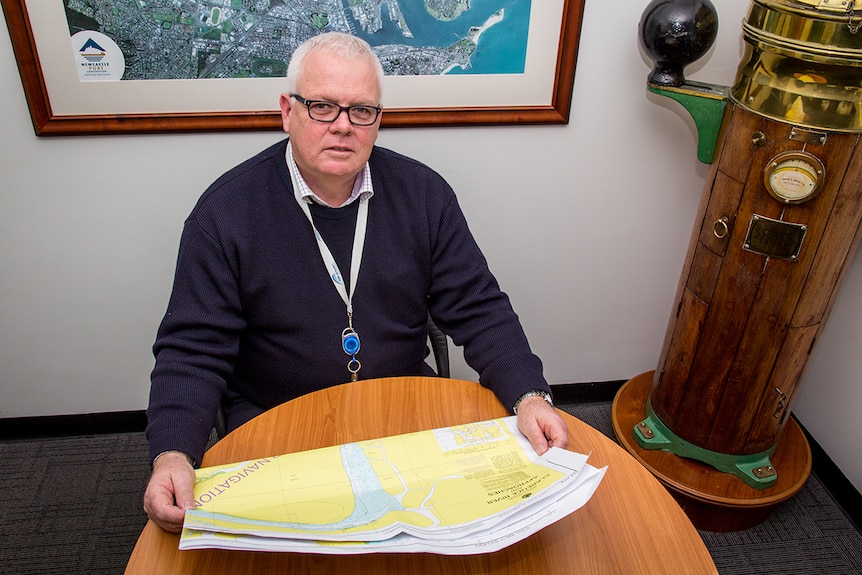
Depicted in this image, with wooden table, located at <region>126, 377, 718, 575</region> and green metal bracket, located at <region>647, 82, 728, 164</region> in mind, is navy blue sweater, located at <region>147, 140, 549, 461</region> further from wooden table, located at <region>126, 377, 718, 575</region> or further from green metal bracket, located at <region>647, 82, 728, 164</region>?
green metal bracket, located at <region>647, 82, 728, 164</region>

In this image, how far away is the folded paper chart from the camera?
1026 mm

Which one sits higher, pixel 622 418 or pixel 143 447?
pixel 622 418

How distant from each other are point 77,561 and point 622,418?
1855 mm

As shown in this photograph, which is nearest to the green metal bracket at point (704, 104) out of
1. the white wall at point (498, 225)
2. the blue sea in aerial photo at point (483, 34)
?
the white wall at point (498, 225)

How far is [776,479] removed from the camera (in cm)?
216

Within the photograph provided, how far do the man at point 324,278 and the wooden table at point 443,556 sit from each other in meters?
0.11

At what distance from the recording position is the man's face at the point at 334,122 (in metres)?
1.53

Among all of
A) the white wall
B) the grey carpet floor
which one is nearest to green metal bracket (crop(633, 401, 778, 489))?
the grey carpet floor

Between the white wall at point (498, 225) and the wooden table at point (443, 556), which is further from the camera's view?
the white wall at point (498, 225)

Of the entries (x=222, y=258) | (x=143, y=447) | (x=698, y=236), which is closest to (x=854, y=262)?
(x=698, y=236)

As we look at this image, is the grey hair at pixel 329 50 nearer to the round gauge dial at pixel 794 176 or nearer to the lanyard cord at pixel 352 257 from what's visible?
the lanyard cord at pixel 352 257

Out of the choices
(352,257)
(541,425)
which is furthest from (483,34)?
(541,425)

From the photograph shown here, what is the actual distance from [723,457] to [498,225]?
105 centimetres

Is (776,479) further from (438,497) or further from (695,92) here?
(438,497)
